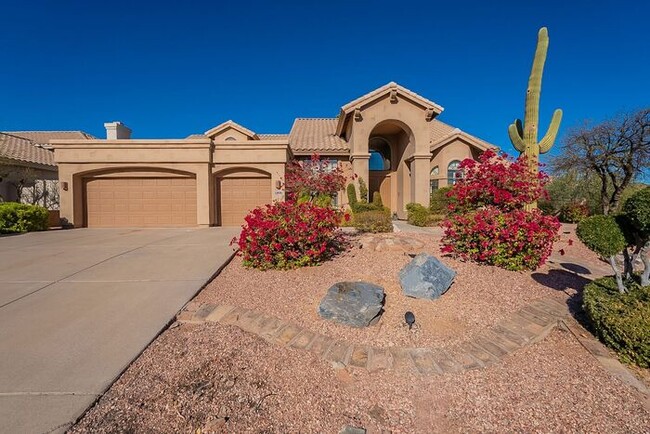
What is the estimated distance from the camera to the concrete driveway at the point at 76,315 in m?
2.20

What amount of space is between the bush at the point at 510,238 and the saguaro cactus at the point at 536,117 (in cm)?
477

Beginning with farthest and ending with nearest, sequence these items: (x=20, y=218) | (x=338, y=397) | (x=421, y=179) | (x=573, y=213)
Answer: (x=421, y=179)
(x=573, y=213)
(x=20, y=218)
(x=338, y=397)

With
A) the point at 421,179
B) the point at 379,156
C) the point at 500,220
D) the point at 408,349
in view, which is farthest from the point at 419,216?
the point at 408,349

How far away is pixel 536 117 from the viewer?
9047 millimetres

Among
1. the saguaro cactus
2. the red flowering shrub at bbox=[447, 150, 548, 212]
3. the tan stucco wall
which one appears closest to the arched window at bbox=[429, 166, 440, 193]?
the tan stucco wall

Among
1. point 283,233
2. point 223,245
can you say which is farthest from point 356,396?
point 223,245

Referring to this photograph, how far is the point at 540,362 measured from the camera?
2.87m

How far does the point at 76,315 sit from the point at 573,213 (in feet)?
59.6

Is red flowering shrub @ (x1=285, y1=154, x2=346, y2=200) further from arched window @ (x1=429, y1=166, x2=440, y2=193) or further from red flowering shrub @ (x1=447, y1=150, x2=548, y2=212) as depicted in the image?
arched window @ (x1=429, y1=166, x2=440, y2=193)

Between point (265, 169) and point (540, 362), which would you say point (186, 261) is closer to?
point (540, 362)

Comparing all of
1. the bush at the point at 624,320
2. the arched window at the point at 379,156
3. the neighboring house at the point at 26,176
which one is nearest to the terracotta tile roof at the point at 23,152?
the neighboring house at the point at 26,176

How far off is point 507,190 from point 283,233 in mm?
5010

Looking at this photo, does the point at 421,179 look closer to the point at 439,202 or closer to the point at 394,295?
the point at 439,202

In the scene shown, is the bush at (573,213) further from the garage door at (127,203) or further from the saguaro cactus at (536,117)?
the garage door at (127,203)
